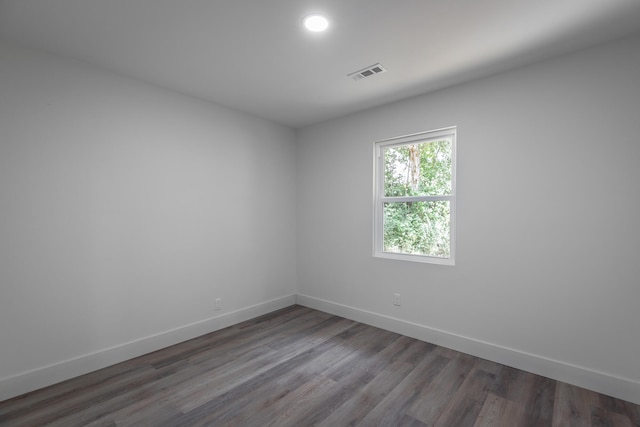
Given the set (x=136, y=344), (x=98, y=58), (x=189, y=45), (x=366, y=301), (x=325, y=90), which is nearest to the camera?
(x=189, y=45)

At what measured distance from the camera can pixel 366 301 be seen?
369 cm

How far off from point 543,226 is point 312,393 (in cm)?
231

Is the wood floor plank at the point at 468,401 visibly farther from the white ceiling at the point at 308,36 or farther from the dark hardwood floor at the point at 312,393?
the white ceiling at the point at 308,36

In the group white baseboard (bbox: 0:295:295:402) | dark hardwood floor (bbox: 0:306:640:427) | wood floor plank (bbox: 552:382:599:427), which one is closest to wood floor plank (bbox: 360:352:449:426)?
dark hardwood floor (bbox: 0:306:640:427)

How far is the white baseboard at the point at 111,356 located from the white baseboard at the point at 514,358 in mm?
1519

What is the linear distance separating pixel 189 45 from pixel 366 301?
3.17 metres

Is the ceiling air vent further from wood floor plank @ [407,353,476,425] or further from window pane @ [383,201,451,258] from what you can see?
wood floor plank @ [407,353,476,425]

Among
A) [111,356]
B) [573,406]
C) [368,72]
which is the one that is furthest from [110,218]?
[573,406]

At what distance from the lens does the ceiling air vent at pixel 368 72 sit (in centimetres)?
260

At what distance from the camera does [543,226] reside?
98.2 inches

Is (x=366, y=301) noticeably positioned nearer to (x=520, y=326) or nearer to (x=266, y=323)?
(x=266, y=323)

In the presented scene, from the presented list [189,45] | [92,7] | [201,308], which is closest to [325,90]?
[189,45]

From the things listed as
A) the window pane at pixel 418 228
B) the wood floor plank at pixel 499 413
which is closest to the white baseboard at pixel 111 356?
the window pane at pixel 418 228

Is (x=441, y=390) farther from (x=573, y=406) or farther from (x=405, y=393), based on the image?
(x=573, y=406)
